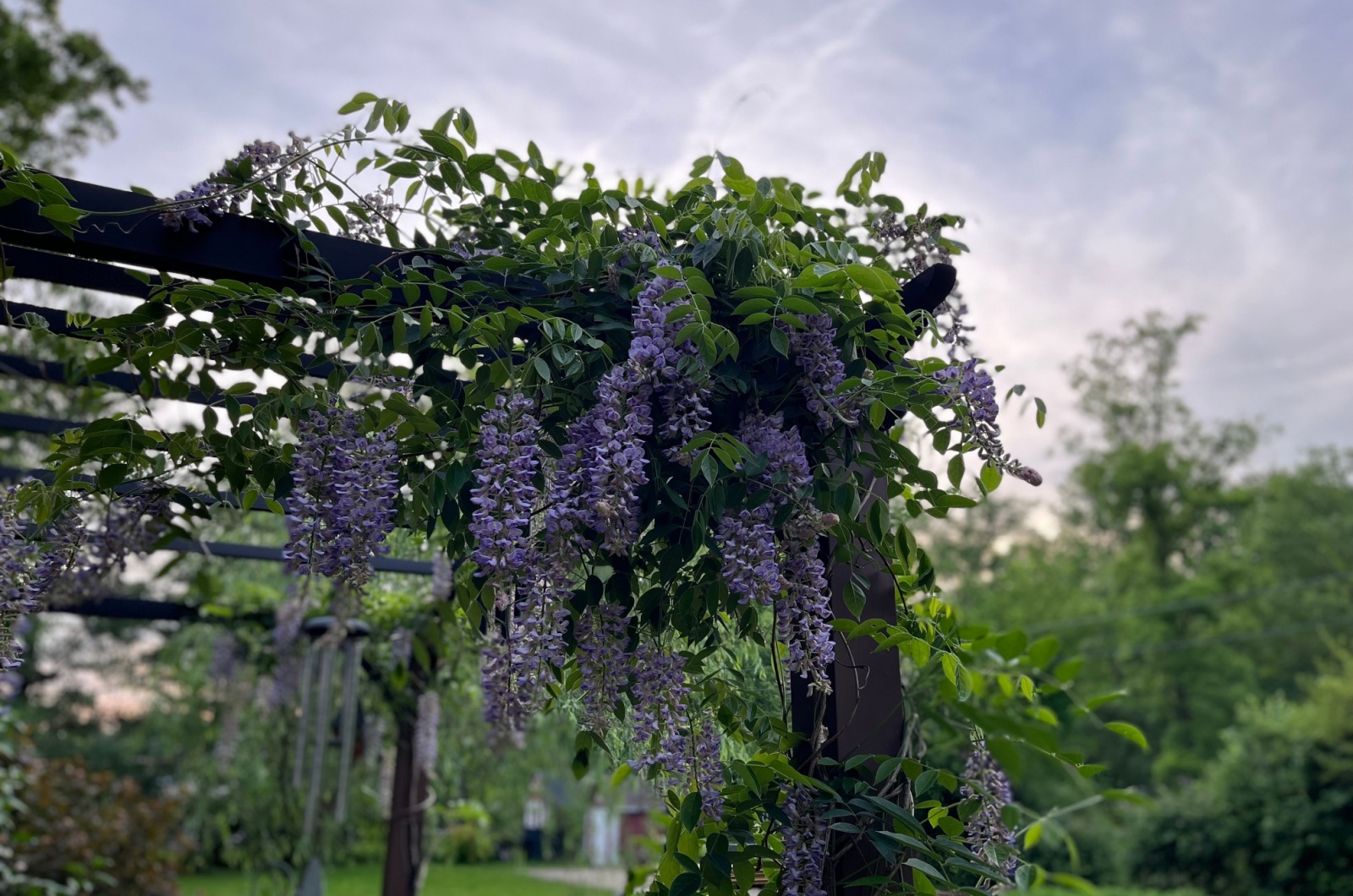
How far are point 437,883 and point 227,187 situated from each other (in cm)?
946

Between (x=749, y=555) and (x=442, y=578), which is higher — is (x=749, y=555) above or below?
below

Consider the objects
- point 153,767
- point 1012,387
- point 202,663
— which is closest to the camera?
point 1012,387

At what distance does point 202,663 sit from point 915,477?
7006 millimetres

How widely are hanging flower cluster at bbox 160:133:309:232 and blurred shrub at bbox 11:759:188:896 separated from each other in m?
→ 3.92

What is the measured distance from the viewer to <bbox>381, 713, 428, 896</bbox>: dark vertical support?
3.90 meters

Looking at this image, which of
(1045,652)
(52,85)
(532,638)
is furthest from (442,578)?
(52,85)

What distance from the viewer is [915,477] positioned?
1458 millimetres

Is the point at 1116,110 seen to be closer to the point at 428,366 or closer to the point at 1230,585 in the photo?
the point at 428,366

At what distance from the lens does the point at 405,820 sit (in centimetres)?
396

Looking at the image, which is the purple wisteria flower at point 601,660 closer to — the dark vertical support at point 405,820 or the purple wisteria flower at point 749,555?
the purple wisteria flower at point 749,555

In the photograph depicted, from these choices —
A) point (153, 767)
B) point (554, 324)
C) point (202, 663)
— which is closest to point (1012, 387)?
point (554, 324)

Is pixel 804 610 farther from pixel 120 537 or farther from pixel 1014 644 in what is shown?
pixel 120 537

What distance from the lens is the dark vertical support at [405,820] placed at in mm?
3900

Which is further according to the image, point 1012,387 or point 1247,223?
point 1247,223
